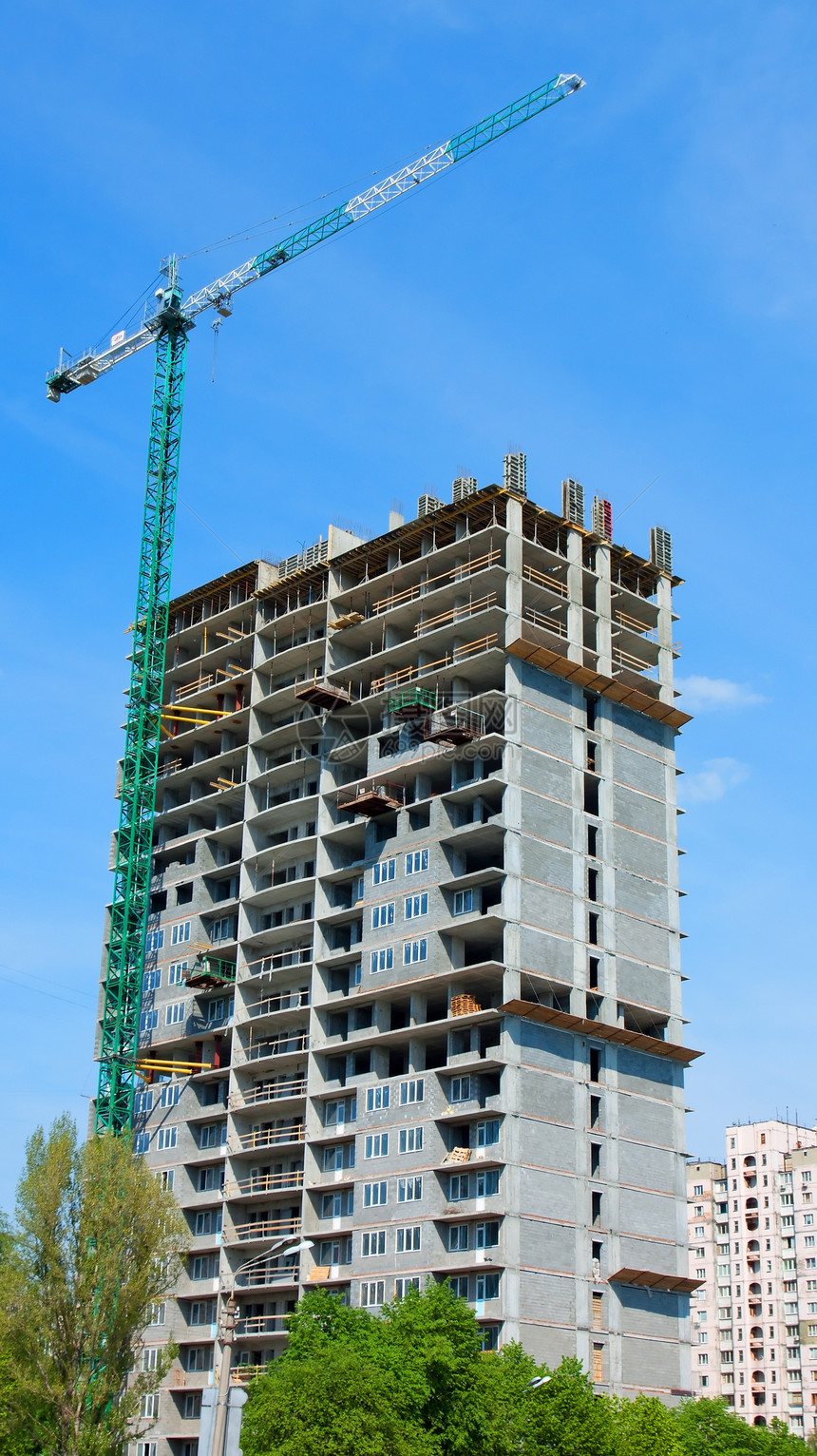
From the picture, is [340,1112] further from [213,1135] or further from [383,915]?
[213,1135]

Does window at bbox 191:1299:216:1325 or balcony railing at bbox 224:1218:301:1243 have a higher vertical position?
balcony railing at bbox 224:1218:301:1243

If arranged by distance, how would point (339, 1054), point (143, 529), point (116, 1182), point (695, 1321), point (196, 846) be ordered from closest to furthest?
point (116, 1182)
point (339, 1054)
point (196, 846)
point (143, 529)
point (695, 1321)

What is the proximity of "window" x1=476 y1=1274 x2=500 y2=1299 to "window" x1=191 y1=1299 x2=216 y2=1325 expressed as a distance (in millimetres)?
24083

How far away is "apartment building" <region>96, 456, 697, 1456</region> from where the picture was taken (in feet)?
280

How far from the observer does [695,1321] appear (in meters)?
182

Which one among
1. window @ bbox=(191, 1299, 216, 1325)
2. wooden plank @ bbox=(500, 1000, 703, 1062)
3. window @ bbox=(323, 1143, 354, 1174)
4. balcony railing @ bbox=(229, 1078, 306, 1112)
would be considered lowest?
window @ bbox=(191, 1299, 216, 1325)

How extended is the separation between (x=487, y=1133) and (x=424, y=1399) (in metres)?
19.7

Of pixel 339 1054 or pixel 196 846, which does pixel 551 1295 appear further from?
pixel 196 846

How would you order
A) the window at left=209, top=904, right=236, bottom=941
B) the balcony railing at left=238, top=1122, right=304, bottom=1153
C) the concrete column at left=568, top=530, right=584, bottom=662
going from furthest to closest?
the window at left=209, top=904, right=236, bottom=941
the balcony railing at left=238, top=1122, right=304, bottom=1153
the concrete column at left=568, top=530, right=584, bottom=662

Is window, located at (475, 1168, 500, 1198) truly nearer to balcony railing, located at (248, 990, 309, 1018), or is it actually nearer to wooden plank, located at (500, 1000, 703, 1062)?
wooden plank, located at (500, 1000, 703, 1062)

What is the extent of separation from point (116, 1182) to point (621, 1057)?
94.7ft

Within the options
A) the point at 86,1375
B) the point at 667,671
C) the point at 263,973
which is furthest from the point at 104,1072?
the point at 667,671

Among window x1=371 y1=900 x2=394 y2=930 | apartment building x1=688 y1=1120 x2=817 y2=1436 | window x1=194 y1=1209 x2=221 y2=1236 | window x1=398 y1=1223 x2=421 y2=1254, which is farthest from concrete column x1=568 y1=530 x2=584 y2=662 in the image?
apartment building x1=688 y1=1120 x2=817 y2=1436

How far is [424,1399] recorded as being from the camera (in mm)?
65562
